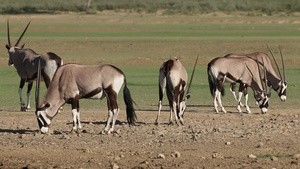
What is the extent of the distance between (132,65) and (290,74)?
252 inches

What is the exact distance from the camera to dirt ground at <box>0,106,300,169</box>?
10.5 meters

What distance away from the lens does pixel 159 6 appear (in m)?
67.8

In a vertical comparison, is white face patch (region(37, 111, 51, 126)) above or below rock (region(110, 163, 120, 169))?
below

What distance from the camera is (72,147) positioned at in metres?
11.8

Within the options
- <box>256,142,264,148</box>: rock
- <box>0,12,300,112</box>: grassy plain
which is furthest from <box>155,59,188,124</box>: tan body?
<box>0,12,300,112</box>: grassy plain

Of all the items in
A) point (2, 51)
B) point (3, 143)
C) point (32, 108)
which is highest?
point (3, 143)

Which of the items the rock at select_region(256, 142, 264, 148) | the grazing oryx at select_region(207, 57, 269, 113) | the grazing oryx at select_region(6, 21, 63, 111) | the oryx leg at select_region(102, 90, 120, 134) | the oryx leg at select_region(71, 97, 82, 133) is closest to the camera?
the rock at select_region(256, 142, 264, 148)

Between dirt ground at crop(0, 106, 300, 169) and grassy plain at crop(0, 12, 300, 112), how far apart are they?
112 inches

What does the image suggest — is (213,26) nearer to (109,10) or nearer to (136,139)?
(109,10)

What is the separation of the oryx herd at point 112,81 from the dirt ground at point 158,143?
385 millimetres

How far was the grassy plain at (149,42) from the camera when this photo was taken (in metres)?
21.2

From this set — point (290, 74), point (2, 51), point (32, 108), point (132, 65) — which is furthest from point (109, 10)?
point (32, 108)

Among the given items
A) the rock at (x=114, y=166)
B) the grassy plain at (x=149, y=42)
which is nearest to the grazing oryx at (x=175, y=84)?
the grassy plain at (x=149, y=42)

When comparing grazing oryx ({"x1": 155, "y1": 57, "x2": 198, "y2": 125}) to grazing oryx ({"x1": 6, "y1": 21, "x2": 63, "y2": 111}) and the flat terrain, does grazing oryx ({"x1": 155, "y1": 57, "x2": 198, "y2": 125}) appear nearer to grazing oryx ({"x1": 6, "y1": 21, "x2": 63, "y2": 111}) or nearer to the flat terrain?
the flat terrain
